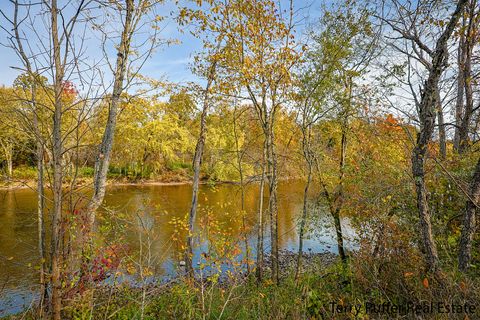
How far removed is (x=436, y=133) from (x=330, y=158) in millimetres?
2810

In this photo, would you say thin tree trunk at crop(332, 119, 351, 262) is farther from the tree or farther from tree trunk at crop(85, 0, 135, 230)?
tree trunk at crop(85, 0, 135, 230)

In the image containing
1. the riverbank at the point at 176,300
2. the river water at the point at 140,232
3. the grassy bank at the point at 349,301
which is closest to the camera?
the grassy bank at the point at 349,301

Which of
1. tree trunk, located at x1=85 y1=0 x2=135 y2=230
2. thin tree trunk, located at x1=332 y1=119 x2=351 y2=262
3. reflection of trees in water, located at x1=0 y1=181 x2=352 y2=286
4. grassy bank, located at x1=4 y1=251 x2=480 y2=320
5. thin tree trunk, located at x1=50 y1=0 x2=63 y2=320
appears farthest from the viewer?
thin tree trunk, located at x1=332 y1=119 x2=351 y2=262

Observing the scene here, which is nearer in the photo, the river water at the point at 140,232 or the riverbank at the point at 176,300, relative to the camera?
the riverbank at the point at 176,300

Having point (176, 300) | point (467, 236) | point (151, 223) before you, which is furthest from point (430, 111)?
point (151, 223)

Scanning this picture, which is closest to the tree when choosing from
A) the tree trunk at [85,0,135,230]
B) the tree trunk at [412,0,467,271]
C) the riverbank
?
the tree trunk at [412,0,467,271]

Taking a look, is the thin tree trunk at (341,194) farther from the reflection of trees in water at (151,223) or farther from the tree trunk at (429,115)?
the tree trunk at (429,115)

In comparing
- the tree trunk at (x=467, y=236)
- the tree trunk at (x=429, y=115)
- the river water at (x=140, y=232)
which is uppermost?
the tree trunk at (x=429, y=115)

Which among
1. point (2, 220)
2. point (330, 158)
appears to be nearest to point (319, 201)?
point (330, 158)

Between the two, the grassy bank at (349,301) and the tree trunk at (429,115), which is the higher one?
the tree trunk at (429,115)

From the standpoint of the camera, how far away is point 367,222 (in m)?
6.36

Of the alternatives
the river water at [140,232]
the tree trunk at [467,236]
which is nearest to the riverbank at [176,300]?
the river water at [140,232]

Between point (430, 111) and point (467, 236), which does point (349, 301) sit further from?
point (430, 111)

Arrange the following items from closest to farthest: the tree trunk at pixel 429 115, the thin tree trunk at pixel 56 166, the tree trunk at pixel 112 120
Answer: the thin tree trunk at pixel 56 166 < the tree trunk at pixel 429 115 < the tree trunk at pixel 112 120
